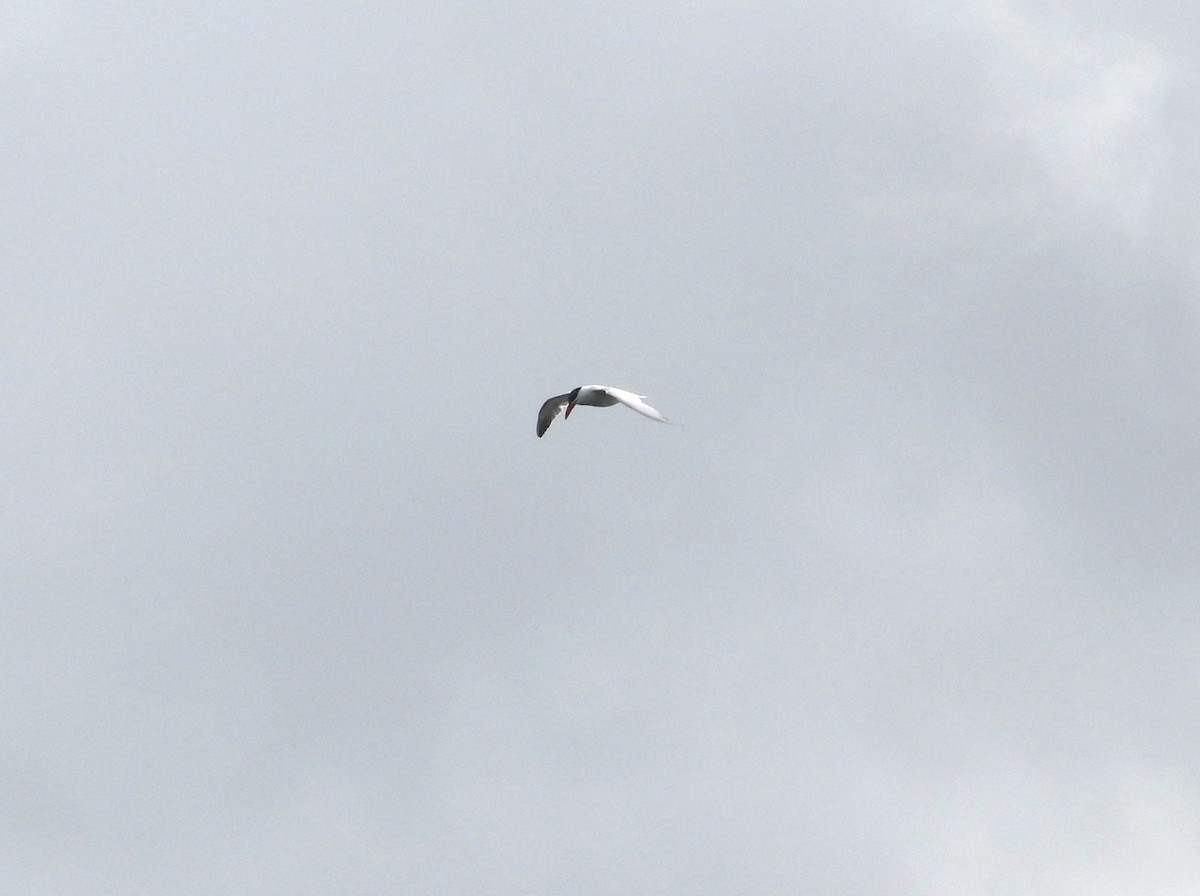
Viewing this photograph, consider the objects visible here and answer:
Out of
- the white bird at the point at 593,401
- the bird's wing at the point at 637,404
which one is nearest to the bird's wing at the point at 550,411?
the white bird at the point at 593,401

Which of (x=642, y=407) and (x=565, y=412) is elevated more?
(x=565, y=412)

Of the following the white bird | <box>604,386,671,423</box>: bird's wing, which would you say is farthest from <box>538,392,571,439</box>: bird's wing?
<box>604,386,671,423</box>: bird's wing

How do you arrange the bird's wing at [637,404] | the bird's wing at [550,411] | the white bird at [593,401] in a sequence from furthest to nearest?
the bird's wing at [550,411], the white bird at [593,401], the bird's wing at [637,404]

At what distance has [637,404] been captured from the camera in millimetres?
69938

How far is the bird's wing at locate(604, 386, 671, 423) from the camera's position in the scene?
65.8 metres

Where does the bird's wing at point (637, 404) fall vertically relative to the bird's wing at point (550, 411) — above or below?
below

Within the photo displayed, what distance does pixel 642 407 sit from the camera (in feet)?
226

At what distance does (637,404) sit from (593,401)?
23.7ft

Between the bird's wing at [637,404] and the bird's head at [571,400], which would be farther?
the bird's head at [571,400]

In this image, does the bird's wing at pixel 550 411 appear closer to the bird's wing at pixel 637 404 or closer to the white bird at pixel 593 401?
the white bird at pixel 593 401

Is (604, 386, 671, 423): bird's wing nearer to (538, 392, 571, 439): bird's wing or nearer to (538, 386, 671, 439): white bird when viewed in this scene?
(538, 386, 671, 439): white bird

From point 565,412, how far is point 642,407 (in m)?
12.7

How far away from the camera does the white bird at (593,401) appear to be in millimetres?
70250

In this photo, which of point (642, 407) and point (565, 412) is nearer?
point (642, 407)
